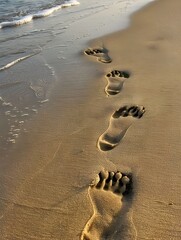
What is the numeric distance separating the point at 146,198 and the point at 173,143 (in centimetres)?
95

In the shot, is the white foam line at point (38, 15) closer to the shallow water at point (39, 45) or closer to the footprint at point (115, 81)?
the shallow water at point (39, 45)

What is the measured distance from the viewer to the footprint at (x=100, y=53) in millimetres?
7031

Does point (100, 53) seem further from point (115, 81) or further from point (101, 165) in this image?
point (101, 165)

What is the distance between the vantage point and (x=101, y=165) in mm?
3719

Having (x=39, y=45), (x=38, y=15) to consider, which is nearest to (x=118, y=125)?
(x=39, y=45)

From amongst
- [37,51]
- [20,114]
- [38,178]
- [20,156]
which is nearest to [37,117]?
[20,114]

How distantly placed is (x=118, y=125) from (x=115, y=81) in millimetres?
1616

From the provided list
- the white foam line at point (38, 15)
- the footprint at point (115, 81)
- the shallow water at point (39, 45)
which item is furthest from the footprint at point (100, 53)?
the white foam line at point (38, 15)

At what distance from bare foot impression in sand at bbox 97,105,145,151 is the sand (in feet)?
0.04

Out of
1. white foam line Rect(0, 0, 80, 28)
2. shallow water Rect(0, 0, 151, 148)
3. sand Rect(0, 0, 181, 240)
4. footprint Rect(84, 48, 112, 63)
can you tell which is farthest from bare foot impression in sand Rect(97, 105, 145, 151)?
white foam line Rect(0, 0, 80, 28)

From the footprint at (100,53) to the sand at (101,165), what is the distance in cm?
92

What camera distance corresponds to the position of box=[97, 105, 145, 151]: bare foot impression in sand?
13.5 feet

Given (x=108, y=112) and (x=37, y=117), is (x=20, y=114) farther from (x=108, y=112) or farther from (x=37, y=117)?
(x=108, y=112)

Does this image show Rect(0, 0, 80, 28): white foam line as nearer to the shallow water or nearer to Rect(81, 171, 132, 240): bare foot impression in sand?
the shallow water
